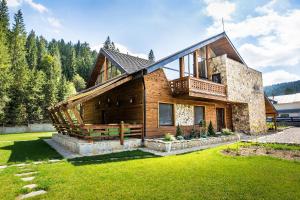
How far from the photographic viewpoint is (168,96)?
42.5ft

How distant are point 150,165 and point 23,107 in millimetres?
28799

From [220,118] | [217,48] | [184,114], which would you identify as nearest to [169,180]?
[184,114]

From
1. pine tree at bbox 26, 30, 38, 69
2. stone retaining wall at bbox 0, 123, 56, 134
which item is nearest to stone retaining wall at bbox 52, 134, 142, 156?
stone retaining wall at bbox 0, 123, 56, 134

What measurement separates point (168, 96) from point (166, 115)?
126 cm

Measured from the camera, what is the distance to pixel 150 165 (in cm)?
665

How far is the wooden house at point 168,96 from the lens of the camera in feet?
35.8

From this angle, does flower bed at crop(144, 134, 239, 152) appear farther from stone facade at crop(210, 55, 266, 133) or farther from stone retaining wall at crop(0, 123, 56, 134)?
stone retaining wall at crop(0, 123, 56, 134)

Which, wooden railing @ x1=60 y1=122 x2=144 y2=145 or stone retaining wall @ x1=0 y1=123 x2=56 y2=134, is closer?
wooden railing @ x1=60 y1=122 x2=144 y2=145

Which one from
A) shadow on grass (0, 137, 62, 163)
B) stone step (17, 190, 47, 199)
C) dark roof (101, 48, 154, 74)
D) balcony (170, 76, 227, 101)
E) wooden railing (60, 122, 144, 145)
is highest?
dark roof (101, 48, 154, 74)

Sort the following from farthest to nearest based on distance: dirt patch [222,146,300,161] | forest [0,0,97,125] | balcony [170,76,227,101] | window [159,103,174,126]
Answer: forest [0,0,97,125]
window [159,103,174,126]
balcony [170,76,227,101]
dirt patch [222,146,300,161]

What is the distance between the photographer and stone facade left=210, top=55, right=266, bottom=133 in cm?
1595

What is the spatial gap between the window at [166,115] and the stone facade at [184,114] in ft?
1.26

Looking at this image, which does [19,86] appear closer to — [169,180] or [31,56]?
[31,56]

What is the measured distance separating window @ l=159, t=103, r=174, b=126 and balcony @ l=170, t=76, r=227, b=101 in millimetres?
1020
